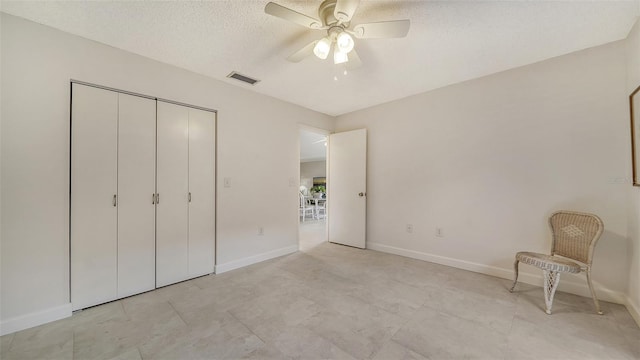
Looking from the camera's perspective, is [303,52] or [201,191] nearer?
[303,52]

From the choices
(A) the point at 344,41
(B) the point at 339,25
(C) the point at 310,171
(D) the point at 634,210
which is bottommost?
(D) the point at 634,210

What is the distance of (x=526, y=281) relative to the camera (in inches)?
103

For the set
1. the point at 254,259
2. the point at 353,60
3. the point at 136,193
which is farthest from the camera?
the point at 254,259

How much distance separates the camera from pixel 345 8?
1.52 meters

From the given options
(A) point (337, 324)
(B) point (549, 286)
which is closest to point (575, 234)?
(B) point (549, 286)

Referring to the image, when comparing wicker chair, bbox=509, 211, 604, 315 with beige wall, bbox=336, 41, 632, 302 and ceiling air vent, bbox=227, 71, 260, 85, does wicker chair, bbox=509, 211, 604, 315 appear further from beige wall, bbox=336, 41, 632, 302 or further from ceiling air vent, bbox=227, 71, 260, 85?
ceiling air vent, bbox=227, 71, 260, 85

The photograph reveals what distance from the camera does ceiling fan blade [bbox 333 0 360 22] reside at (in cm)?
149

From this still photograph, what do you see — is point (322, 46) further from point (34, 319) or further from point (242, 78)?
point (34, 319)

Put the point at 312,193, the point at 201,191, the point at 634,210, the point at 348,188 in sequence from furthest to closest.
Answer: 1. the point at 312,193
2. the point at 348,188
3. the point at 201,191
4. the point at 634,210

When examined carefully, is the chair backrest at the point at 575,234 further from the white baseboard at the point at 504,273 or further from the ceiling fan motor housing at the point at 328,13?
the ceiling fan motor housing at the point at 328,13

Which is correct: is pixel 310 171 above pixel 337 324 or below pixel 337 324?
above

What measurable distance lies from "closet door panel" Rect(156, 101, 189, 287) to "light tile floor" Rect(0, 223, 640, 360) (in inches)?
9.3

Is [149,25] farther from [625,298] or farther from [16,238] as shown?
[625,298]

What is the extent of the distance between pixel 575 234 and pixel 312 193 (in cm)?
810
